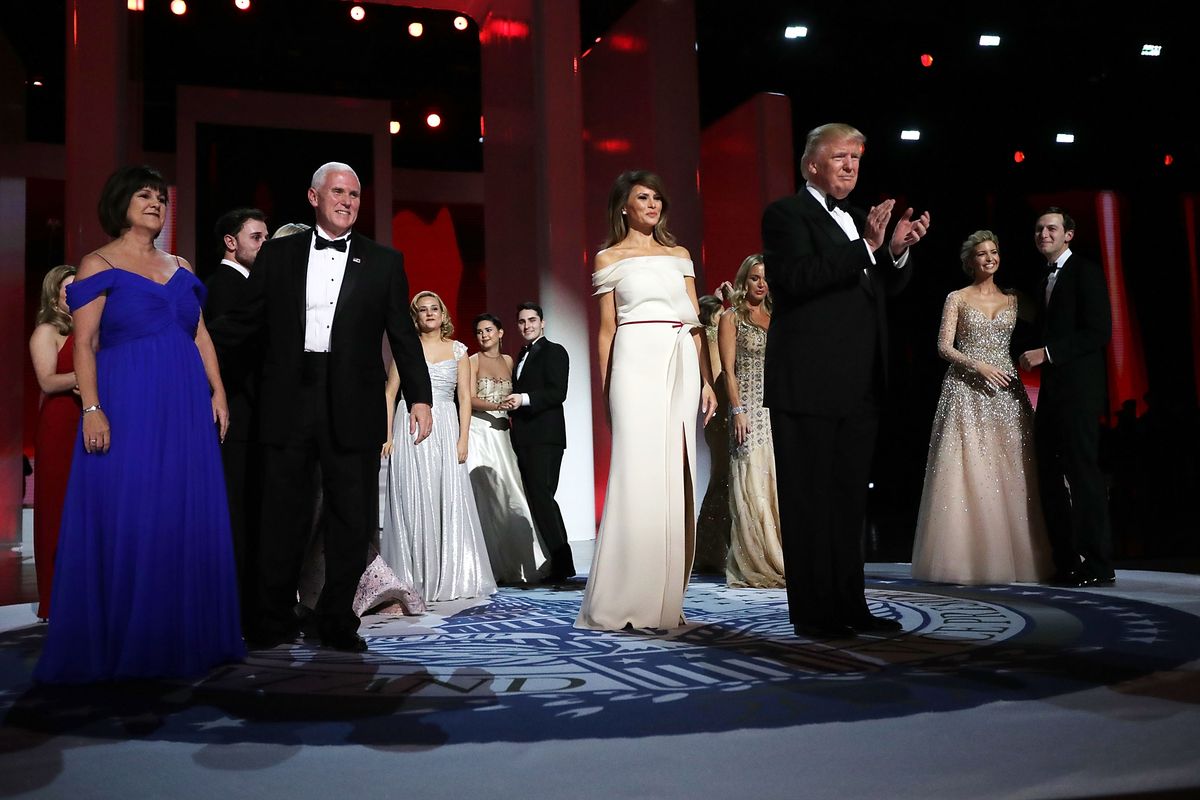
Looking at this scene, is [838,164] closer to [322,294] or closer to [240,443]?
[322,294]

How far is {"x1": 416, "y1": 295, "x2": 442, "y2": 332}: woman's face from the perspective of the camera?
18.5 ft

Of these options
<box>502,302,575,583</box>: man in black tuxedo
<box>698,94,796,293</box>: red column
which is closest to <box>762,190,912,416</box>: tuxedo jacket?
<box>502,302,575,583</box>: man in black tuxedo

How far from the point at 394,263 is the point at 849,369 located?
1.55 m

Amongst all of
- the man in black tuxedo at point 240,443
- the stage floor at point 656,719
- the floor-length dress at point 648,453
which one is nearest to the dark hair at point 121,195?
the man in black tuxedo at point 240,443

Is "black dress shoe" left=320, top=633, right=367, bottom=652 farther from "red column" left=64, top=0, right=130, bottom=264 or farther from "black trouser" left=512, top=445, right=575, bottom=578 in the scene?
"red column" left=64, top=0, right=130, bottom=264

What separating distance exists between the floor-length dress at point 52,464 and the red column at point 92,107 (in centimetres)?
300

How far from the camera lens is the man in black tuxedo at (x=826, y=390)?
352cm

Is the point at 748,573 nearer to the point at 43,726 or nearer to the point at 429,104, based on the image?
the point at 43,726

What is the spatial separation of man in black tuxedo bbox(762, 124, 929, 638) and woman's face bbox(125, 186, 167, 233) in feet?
6.23

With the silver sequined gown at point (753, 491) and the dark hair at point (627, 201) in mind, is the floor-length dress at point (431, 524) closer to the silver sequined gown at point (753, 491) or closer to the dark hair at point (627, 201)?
the silver sequined gown at point (753, 491)

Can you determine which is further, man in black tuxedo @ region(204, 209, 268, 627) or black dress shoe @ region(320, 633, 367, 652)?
man in black tuxedo @ region(204, 209, 268, 627)

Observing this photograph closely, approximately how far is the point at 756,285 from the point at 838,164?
2.04 metres

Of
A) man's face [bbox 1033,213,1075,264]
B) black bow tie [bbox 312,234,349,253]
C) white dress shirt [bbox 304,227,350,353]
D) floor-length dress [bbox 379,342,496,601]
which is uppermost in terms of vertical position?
man's face [bbox 1033,213,1075,264]

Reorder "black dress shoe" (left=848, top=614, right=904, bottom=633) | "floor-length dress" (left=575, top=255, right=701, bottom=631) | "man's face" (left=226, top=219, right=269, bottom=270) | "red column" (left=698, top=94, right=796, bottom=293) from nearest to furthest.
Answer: "black dress shoe" (left=848, top=614, right=904, bottom=633) < "floor-length dress" (left=575, top=255, right=701, bottom=631) < "man's face" (left=226, top=219, right=269, bottom=270) < "red column" (left=698, top=94, right=796, bottom=293)
